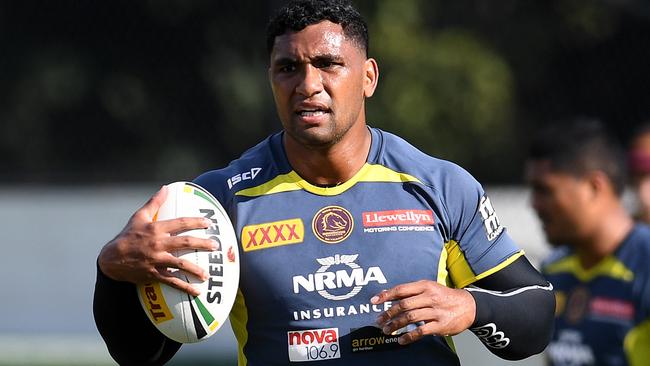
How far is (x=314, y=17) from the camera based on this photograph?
3729mm

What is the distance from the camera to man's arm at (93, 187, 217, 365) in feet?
11.3

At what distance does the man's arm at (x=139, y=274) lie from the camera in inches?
135

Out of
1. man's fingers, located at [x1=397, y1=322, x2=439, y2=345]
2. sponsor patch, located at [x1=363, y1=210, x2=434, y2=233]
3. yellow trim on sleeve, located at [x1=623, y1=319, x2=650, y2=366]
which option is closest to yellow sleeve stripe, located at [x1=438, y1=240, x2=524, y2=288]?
sponsor patch, located at [x1=363, y1=210, x2=434, y2=233]

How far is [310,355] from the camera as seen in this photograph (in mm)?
3623

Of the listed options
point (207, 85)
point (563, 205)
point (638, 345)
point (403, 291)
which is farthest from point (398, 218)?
point (207, 85)

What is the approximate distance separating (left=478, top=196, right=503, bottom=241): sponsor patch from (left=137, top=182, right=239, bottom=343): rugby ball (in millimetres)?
776

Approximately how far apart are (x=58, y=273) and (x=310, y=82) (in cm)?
540

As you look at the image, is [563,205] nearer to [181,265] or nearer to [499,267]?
[499,267]

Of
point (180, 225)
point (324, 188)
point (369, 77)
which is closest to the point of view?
point (180, 225)

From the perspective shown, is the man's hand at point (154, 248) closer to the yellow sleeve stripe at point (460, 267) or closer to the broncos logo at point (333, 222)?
the broncos logo at point (333, 222)

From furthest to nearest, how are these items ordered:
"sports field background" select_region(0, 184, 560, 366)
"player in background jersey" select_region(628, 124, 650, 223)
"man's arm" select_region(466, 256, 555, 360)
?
1. "sports field background" select_region(0, 184, 560, 366)
2. "player in background jersey" select_region(628, 124, 650, 223)
3. "man's arm" select_region(466, 256, 555, 360)

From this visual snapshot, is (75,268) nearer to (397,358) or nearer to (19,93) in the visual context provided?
(19,93)

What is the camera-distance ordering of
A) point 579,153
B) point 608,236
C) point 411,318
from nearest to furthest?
point 411,318, point 608,236, point 579,153

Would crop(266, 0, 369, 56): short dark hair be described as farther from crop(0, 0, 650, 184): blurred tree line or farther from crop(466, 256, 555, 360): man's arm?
crop(0, 0, 650, 184): blurred tree line
